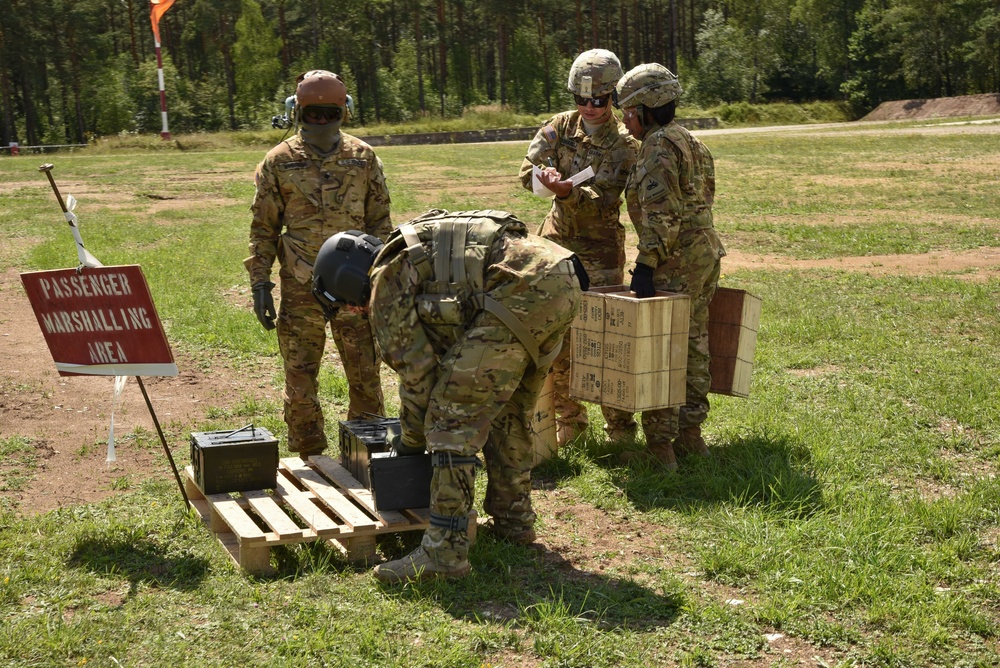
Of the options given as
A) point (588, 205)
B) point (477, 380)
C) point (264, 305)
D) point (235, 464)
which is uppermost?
point (588, 205)

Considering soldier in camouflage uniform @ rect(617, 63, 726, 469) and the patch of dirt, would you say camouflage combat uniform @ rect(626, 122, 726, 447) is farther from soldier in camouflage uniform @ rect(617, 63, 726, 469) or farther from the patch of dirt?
the patch of dirt

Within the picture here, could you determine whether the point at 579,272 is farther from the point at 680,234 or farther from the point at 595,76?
the point at 595,76

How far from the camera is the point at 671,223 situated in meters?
6.49

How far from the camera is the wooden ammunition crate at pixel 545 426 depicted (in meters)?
6.99

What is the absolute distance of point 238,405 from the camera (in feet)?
28.9

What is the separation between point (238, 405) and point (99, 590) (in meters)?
3.76

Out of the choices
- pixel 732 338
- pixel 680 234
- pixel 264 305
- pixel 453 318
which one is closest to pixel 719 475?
pixel 732 338

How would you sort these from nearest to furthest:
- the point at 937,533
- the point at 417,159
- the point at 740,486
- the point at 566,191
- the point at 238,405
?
the point at 937,533
the point at 740,486
the point at 566,191
the point at 238,405
the point at 417,159

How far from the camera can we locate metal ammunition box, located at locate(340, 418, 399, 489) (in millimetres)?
5887

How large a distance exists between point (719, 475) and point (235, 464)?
2961mm

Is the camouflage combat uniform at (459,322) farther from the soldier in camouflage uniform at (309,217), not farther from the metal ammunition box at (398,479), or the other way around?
the soldier in camouflage uniform at (309,217)

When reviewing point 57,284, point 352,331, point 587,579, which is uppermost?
point 57,284

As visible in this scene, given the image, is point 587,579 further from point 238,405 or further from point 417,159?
point 417,159

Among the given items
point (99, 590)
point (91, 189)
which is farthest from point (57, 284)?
point (91, 189)
